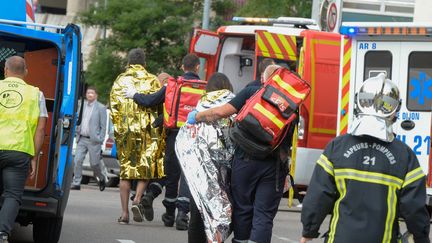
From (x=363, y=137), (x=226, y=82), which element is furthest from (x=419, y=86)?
(x=363, y=137)

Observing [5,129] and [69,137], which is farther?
[69,137]

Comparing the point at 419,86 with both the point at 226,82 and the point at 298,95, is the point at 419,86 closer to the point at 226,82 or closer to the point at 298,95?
the point at 226,82

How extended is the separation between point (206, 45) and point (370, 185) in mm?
11476

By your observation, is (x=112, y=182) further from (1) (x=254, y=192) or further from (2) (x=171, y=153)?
(1) (x=254, y=192)

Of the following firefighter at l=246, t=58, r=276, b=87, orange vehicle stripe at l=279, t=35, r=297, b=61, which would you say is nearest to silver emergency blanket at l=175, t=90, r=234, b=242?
firefighter at l=246, t=58, r=276, b=87

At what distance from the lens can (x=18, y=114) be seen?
10281 mm

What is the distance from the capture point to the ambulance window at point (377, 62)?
Result: 1532 cm

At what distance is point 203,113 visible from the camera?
1002 centimetres

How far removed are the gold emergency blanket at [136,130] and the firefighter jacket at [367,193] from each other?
286 inches

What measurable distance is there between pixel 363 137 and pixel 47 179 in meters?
4.97

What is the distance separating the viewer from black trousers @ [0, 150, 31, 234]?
33.1 feet

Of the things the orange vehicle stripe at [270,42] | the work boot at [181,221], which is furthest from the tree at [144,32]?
the work boot at [181,221]

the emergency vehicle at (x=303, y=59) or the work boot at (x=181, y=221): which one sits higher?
the emergency vehicle at (x=303, y=59)

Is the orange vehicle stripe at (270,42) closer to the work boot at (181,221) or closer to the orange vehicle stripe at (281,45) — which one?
the orange vehicle stripe at (281,45)
